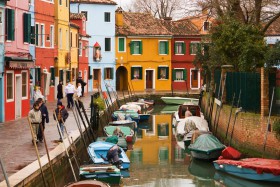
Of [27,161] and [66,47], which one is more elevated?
[66,47]

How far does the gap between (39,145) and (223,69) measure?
14.5 m

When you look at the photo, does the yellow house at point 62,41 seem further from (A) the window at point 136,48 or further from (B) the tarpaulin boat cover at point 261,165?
(B) the tarpaulin boat cover at point 261,165

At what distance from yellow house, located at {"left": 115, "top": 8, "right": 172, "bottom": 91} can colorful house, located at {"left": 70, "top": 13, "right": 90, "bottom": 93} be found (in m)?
4.83

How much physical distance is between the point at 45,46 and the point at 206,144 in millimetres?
18522

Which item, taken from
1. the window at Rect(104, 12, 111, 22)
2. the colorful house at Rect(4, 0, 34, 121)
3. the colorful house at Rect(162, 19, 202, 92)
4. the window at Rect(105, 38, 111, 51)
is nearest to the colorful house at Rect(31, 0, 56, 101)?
the colorful house at Rect(4, 0, 34, 121)

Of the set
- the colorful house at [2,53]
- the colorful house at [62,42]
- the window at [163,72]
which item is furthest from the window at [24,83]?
the window at [163,72]

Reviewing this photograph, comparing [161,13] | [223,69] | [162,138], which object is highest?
[161,13]

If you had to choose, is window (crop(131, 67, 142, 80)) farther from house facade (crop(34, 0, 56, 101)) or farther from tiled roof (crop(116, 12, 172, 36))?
house facade (crop(34, 0, 56, 101))

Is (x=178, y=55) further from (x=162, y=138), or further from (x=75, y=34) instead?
(x=162, y=138)

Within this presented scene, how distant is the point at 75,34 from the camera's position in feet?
168

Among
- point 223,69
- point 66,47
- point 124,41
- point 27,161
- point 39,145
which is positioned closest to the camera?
point 27,161

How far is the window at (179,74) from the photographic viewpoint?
62.3 meters

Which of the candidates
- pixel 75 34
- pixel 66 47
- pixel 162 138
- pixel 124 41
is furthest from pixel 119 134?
pixel 124 41

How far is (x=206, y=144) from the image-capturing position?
82.7 ft
